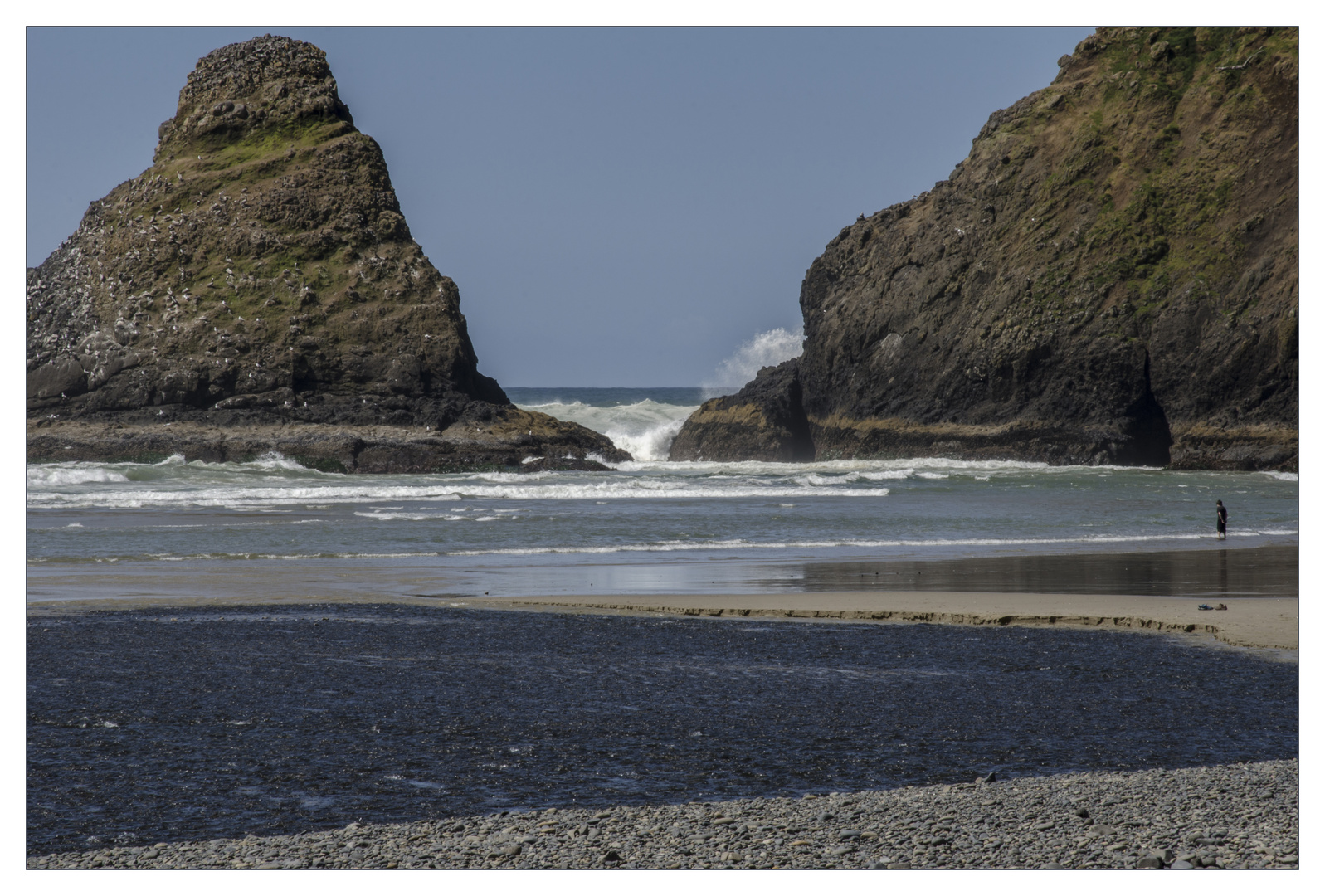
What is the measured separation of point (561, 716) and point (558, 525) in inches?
608

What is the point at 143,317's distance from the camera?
4872cm

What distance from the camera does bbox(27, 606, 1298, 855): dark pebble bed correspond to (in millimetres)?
5004

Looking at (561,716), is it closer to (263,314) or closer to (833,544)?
(833,544)

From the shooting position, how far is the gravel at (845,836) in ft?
13.2

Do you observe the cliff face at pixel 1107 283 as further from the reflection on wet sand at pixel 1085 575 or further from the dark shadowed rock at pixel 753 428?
the reflection on wet sand at pixel 1085 575

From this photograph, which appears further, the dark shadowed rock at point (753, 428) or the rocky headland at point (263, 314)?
the dark shadowed rock at point (753, 428)

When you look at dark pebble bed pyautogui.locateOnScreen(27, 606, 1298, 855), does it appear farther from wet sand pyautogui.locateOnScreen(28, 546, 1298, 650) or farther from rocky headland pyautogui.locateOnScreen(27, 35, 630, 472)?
rocky headland pyautogui.locateOnScreen(27, 35, 630, 472)

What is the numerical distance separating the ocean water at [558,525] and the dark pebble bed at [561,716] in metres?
3.92

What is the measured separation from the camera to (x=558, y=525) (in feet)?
72.3

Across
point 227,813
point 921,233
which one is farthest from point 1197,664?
point 921,233

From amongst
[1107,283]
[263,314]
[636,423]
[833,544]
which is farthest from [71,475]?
[636,423]

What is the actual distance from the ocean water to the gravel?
850cm

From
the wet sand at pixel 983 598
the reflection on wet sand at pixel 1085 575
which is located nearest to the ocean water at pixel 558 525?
the wet sand at pixel 983 598

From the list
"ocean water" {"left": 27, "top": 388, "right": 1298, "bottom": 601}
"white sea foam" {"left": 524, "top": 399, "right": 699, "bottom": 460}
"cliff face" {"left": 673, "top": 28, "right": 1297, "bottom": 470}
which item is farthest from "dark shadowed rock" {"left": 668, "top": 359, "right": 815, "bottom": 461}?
"ocean water" {"left": 27, "top": 388, "right": 1298, "bottom": 601}
